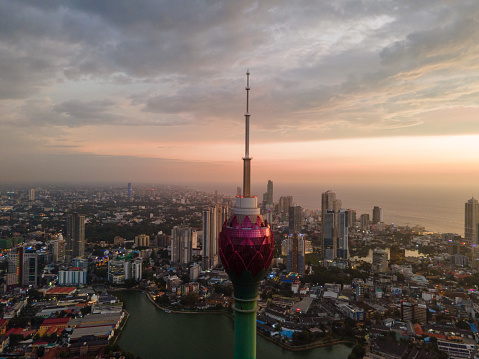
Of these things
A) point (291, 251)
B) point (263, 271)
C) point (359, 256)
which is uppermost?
point (263, 271)

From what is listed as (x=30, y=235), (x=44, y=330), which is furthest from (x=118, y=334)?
(x=30, y=235)

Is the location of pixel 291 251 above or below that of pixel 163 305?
above

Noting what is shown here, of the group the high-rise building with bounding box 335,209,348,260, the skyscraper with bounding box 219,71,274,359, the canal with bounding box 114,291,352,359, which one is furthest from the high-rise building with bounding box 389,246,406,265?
the skyscraper with bounding box 219,71,274,359

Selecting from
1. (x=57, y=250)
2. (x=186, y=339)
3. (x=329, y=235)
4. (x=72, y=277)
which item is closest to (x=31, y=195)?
(x=57, y=250)

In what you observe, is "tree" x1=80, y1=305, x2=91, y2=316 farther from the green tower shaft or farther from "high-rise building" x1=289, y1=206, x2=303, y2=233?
"high-rise building" x1=289, y1=206, x2=303, y2=233

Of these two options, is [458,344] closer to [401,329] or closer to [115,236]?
[401,329]

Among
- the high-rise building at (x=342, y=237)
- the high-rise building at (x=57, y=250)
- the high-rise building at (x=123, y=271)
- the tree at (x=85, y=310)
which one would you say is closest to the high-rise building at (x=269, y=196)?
the high-rise building at (x=342, y=237)
